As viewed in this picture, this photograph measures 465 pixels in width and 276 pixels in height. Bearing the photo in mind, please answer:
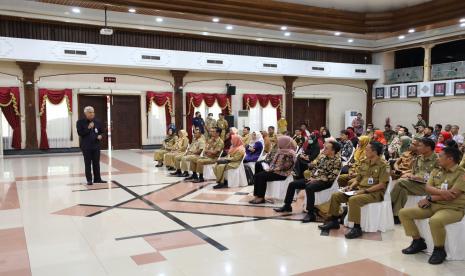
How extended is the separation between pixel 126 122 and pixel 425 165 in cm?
1058

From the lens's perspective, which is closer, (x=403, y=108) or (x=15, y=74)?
(x=15, y=74)

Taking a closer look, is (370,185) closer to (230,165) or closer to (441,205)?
(441,205)

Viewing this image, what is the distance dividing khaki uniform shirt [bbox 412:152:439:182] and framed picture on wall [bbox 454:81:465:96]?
10.9 meters

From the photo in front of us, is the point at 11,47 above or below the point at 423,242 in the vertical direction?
above

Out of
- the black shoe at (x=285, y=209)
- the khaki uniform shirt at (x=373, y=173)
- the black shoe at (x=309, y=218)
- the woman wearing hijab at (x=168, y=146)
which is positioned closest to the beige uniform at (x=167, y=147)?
the woman wearing hijab at (x=168, y=146)

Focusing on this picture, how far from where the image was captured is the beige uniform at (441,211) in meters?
3.09

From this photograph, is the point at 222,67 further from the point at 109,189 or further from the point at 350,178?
the point at 350,178

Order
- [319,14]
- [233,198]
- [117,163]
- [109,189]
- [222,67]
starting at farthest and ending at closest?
[222,67]
[319,14]
[117,163]
[109,189]
[233,198]

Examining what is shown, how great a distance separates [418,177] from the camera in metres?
Answer: 4.02

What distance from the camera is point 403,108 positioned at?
1512 centimetres

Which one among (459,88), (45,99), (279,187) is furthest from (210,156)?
(459,88)

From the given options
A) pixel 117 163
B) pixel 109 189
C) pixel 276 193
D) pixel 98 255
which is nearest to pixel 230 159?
pixel 276 193

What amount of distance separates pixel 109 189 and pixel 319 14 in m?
8.92

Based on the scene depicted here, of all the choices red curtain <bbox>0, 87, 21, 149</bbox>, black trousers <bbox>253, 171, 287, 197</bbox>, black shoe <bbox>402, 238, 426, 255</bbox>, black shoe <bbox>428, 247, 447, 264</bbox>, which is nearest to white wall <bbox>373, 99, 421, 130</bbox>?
black trousers <bbox>253, 171, 287, 197</bbox>
